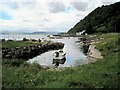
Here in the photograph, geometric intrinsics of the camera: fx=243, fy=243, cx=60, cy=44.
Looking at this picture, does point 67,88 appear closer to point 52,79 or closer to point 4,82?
point 52,79

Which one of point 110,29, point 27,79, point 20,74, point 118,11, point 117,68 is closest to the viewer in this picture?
point 27,79

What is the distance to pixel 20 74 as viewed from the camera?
72.6ft

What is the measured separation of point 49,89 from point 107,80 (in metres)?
5.37

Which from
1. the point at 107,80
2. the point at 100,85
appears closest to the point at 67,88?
the point at 100,85

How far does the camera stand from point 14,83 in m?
18.2

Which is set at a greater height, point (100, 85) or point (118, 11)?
point (118, 11)

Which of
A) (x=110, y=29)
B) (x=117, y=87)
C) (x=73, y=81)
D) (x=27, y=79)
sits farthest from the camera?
(x=110, y=29)

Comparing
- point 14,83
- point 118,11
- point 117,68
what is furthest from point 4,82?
point 118,11

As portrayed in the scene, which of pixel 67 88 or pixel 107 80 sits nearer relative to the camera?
pixel 67 88

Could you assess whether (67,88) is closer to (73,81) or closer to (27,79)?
(73,81)

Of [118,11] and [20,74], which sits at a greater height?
[118,11]

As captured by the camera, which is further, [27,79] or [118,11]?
[118,11]

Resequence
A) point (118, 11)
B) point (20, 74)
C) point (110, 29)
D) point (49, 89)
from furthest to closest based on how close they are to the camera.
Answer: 1. point (118, 11)
2. point (110, 29)
3. point (20, 74)
4. point (49, 89)

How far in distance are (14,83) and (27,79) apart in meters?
1.98
